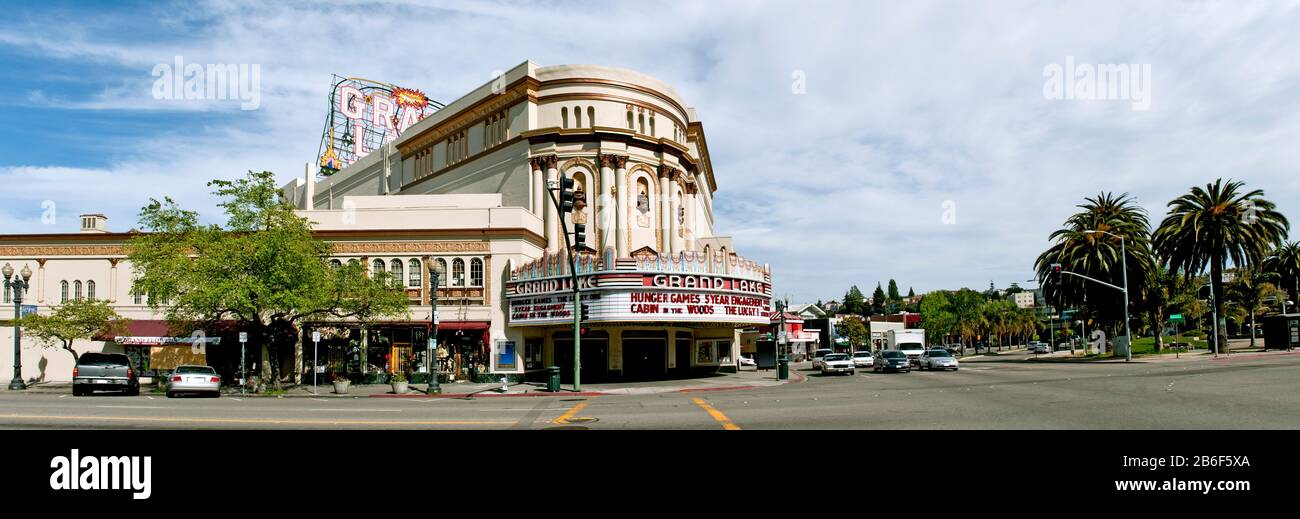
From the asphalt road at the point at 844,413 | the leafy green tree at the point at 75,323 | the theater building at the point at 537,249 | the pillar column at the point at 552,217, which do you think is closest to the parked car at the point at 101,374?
the theater building at the point at 537,249

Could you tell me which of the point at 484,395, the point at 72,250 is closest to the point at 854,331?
the point at 484,395

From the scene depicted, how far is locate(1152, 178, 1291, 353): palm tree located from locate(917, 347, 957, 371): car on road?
21.7 m

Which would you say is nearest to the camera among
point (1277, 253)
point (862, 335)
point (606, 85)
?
point (606, 85)

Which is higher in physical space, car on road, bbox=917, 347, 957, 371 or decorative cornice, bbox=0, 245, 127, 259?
decorative cornice, bbox=0, 245, 127, 259

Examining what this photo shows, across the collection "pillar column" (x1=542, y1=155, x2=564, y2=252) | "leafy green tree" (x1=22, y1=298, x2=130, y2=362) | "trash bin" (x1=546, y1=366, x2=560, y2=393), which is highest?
"pillar column" (x1=542, y1=155, x2=564, y2=252)

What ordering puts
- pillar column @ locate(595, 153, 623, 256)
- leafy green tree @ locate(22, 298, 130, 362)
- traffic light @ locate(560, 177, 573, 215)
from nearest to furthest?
1. traffic light @ locate(560, 177, 573, 215)
2. leafy green tree @ locate(22, 298, 130, 362)
3. pillar column @ locate(595, 153, 623, 256)

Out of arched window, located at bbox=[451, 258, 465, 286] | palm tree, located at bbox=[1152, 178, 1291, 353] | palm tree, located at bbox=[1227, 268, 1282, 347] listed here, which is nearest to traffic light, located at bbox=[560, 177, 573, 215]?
arched window, located at bbox=[451, 258, 465, 286]

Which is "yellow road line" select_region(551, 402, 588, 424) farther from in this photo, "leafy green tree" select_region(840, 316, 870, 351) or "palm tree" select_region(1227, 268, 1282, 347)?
"leafy green tree" select_region(840, 316, 870, 351)

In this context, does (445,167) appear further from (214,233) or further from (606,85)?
(214,233)

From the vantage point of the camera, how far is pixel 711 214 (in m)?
75.1

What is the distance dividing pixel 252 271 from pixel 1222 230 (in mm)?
61650

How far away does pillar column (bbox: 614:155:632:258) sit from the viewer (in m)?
45.1
